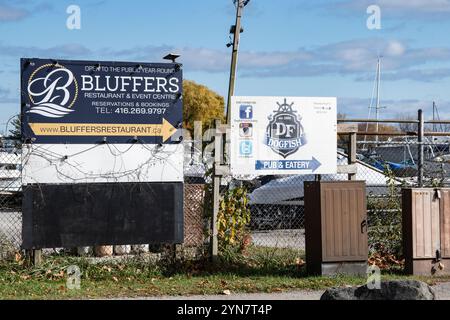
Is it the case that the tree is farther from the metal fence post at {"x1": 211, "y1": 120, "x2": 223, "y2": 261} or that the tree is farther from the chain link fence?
the metal fence post at {"x1": 211, "y1": 120, "x2": 223, "y2": 261}

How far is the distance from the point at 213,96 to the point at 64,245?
35.7m

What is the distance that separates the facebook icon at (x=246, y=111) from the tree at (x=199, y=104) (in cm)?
3055

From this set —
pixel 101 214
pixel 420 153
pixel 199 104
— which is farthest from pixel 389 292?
pixel 199 104

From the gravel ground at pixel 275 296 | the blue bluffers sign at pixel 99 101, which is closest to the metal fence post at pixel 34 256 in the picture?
the blue bluffers sign at pixel 99 101

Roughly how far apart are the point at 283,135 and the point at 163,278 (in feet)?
9.16

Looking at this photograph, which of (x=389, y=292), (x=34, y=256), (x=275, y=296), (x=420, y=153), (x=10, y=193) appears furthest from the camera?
(x=420, y=153)

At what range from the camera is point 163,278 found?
10953 millimetres

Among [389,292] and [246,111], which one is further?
[246,111]

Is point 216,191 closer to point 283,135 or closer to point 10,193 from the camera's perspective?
point 283,135

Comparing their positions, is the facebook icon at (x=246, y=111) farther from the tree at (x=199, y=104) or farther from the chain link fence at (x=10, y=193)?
the tree at (x=199, y=104)

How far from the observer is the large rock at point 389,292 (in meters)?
7.61

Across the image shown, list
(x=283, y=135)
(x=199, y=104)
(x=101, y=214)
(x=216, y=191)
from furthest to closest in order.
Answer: (x=199, y=104) < (x=283, y=135) < (x=216, y=191) < (x=101, y=214)

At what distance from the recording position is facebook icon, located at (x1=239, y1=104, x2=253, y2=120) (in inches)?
456
